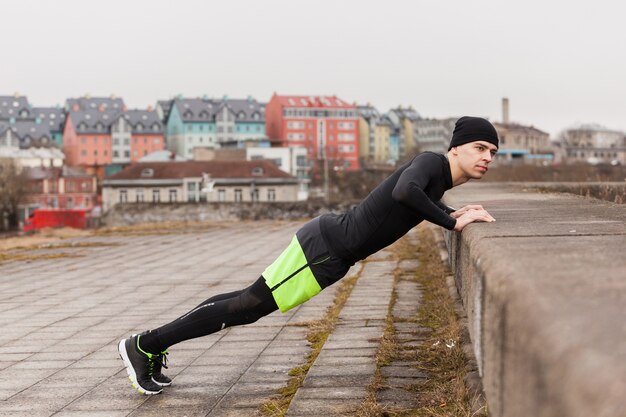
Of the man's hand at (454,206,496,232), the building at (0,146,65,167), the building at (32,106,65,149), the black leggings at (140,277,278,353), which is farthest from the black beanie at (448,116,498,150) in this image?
the building at (32,106,65,149)

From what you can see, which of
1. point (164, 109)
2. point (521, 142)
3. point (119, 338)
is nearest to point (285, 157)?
point (164, 109)

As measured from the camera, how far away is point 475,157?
13.6 ft

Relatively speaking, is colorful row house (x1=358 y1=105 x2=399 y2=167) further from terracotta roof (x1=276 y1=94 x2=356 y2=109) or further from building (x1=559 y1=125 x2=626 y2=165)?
building (x1=559 y1=125 x2=626 y2=165)

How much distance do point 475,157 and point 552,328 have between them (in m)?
2.61

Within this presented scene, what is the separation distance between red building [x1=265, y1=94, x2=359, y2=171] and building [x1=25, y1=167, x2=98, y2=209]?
1295 inches

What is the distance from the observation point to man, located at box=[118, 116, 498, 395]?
4000 mm

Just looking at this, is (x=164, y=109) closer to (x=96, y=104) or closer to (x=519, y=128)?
(x=96, y=104)

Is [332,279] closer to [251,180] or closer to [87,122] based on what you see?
[251,180]

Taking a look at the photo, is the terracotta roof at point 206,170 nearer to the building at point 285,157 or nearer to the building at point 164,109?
the building at point 285,157

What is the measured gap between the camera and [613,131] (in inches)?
6826

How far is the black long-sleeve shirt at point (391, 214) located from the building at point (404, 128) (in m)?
143

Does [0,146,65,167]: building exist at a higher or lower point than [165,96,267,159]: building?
lower

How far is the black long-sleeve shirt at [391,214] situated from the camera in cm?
393

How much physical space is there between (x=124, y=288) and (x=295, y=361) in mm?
4686
